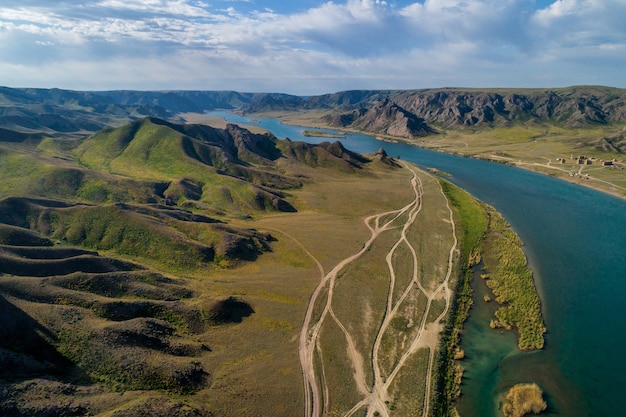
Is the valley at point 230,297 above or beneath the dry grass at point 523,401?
above

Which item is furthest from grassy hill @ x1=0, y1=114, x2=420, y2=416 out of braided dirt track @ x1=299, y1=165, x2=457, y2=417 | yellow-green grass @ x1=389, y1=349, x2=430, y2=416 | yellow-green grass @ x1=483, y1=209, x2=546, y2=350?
yellow-green grass @ x1=483, y1=209, x2=546, y2=350

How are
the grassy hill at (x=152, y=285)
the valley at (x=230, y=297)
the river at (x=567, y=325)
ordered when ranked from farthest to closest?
the river at (x=567, y=325) → the valley at (x=230, y=297) → the grassy hill at (x=152, y=285)

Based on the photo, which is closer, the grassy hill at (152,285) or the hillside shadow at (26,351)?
the hillside shadow at (26,351)

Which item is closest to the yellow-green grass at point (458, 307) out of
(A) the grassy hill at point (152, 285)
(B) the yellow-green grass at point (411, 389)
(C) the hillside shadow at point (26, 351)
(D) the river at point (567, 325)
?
(D) the river at point (567, 325)

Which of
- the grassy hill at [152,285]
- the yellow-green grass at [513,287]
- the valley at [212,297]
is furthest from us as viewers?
the yellow-green grass at [513,287]

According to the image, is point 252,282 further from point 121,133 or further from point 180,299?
point 121,133

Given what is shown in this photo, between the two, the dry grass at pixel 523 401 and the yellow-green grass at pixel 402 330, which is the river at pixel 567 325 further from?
the yellow-green grass at pixel 402 330

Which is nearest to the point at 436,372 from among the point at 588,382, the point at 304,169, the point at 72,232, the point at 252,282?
the point at 588,382
